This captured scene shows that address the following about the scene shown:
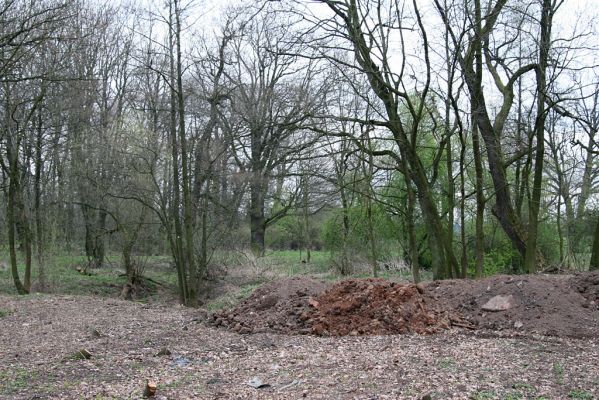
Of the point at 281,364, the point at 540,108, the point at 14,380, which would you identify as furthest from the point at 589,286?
the point at 14,380

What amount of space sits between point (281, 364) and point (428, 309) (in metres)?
2.78

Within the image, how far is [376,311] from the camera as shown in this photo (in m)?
7.68

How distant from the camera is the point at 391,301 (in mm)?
7746

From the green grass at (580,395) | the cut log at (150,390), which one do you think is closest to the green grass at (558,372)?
the green grass at (580,395)

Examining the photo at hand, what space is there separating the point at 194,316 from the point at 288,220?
877 inches

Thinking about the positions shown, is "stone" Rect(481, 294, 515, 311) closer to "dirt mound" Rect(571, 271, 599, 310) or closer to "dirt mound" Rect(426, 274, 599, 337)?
"dirt mound" Rect(426, 274, 599, 337)

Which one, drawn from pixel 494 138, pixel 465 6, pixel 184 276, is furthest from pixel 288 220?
pixel 465 6

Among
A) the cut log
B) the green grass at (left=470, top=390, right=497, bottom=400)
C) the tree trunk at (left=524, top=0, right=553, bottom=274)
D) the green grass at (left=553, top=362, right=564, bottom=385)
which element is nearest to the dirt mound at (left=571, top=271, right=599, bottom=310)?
the green grass at (left=553, top=362, right=564, bottom=385)

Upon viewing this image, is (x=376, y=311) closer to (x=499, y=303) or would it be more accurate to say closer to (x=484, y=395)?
(x=499, y=303)

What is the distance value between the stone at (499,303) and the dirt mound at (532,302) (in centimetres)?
1

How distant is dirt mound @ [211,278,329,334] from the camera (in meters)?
7.95

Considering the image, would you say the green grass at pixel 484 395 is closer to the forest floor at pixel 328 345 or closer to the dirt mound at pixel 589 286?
the forest floor at pixel 328 345

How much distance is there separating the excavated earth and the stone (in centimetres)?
1

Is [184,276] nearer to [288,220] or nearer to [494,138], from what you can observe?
[494,138]
